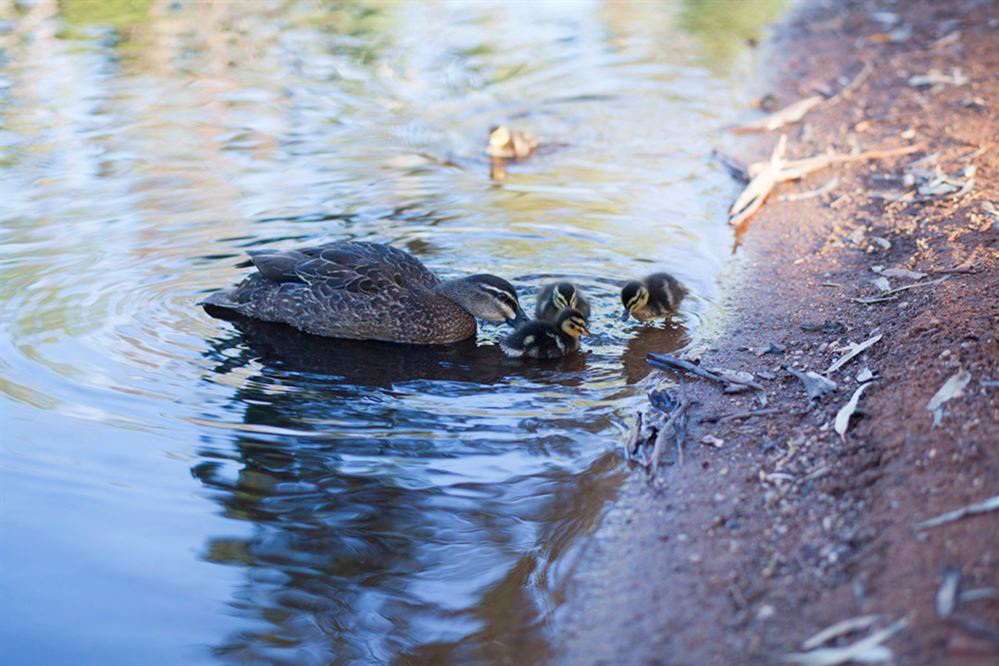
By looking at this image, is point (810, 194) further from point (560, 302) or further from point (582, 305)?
point (560, 302)

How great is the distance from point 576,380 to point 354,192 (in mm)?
3699

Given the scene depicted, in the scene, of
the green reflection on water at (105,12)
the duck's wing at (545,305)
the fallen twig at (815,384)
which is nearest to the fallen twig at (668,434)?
the fallen twig at (815,384)

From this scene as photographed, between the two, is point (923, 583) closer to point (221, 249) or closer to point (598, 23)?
point (221, 249)

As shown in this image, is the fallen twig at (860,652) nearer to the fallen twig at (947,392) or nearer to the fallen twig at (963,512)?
the fallen twig at (963,512)

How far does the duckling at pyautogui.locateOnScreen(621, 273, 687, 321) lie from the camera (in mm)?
7324

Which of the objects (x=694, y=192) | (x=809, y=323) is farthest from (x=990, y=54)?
(x=809, y=323)

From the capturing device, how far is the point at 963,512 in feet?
12.8

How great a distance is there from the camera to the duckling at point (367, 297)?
7.45m

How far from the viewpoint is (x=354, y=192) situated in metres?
9.67

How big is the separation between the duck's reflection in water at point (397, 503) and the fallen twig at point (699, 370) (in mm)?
473

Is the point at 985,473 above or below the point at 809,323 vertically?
above

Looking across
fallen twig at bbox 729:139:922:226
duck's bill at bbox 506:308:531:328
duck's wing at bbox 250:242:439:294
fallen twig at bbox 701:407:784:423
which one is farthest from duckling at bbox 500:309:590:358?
fallen twig at bbox 729:139:922:226

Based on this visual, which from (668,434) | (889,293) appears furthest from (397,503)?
(889,293)

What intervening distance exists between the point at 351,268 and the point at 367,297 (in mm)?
267
